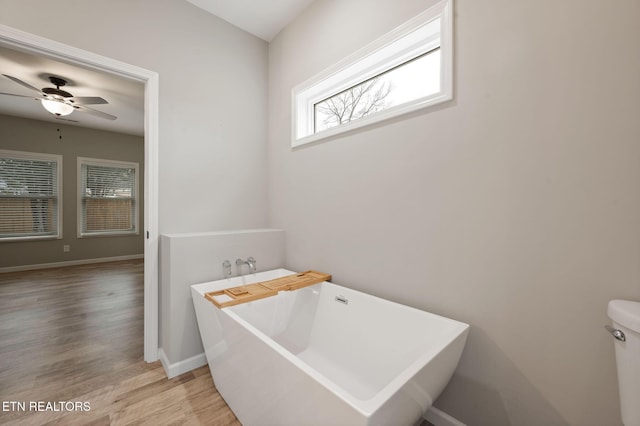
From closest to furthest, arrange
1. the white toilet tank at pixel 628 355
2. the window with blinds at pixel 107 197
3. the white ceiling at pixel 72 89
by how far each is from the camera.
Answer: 1. the white toilet tank at pixel 628 355
2. the white ceiling at pixel 72 89
3. the window with blinds at pixel 107 197

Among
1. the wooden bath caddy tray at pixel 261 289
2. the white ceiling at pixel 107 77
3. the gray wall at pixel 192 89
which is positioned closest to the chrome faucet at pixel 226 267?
the wooden bath caddy tray at pixel 261 289

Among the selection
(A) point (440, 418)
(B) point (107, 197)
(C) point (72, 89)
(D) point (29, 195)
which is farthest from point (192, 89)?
(D) point (29, 195)

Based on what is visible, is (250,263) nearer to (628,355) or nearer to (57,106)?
(628,355)

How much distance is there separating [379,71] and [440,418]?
2.26 meters

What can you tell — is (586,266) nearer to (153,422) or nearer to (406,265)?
(406,265)

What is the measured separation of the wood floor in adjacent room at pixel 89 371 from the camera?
1.51 m

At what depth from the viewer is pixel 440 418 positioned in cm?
144

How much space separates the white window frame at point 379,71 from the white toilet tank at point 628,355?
1.12m

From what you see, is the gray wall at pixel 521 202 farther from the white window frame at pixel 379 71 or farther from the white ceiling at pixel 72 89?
the white ceiling at pixel 72 89

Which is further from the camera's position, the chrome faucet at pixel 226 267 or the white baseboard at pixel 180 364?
the chrome faucet at pixel 226 267

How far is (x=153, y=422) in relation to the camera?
1448 millimetres

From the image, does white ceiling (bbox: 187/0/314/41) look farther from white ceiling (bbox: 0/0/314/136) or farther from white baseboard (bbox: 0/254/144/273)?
white baseboard (bbox: 0/254/144/273)

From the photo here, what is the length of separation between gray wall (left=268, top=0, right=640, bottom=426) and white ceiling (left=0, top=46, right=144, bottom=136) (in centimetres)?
237

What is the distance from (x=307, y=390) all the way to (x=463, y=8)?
190 cm
